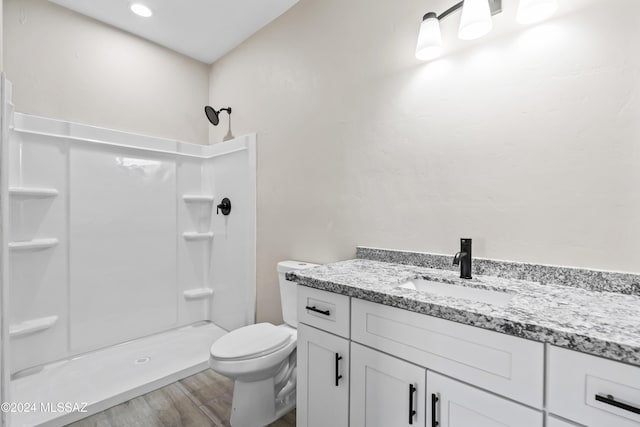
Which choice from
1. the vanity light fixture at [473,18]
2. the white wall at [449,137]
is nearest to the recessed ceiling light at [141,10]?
the white wall at [449,137]

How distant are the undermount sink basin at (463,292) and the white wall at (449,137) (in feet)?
0.72

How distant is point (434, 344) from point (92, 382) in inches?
82.4

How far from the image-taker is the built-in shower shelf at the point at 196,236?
268cm

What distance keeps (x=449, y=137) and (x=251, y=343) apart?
1.43 metres

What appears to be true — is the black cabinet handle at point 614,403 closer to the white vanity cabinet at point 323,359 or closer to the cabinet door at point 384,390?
the cabinet door at point 384,390

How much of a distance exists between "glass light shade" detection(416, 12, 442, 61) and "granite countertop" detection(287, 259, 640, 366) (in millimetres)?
1002

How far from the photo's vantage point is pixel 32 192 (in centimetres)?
188

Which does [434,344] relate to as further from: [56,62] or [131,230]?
[56,62]

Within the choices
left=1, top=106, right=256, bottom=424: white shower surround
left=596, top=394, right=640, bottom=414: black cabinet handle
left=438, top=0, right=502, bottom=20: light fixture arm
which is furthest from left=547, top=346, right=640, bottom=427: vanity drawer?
left=1, top=106, right=256, bottom=424: white shower surround

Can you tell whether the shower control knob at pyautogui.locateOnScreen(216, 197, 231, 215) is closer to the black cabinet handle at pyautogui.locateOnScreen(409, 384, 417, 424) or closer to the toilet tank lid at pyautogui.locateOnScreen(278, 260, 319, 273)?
the toilet tank lid at pyautogui.locateOnScreen(278, 260, 319, 273)

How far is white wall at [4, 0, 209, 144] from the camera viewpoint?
1.99 metres

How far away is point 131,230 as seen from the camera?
2.37m

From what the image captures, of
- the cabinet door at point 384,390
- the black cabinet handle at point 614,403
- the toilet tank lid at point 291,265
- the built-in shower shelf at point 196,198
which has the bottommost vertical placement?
the cabinet door at point 384,390

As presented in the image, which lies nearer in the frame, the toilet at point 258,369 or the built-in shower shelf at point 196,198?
the toilet at point 258,369
